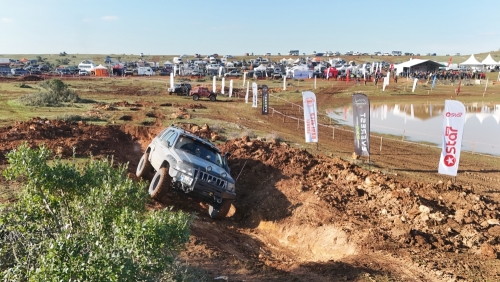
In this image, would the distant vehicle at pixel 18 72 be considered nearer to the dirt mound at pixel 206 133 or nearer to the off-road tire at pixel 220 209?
the dirt mound at pixel 206 133

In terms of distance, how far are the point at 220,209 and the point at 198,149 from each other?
181 centimetres

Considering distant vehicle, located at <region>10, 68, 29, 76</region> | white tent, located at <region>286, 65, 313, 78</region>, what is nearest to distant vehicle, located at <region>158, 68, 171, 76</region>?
distant vehicle, located at <region>10, 68, 29, 76</region>

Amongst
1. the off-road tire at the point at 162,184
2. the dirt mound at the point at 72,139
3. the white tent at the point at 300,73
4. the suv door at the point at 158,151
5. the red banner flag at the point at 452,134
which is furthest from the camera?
the white tent at the point at 300,73

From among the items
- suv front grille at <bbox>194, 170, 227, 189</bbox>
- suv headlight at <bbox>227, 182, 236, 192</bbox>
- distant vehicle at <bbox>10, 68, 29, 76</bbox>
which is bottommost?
suv headlight at <bbox>227, 182, 236, 192</bbox>

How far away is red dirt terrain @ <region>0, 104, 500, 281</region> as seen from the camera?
827 cm

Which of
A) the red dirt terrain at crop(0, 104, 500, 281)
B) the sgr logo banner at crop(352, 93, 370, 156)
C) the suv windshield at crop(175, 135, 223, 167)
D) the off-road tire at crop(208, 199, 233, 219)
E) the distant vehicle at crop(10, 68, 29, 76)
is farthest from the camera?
the distant vehicle at crop(10, 68, 29, 76)

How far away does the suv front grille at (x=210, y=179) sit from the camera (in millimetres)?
10344

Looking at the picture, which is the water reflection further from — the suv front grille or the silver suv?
the suv front grille

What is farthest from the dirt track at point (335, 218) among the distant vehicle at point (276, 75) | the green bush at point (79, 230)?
the distant vehicle at point (276, 75)

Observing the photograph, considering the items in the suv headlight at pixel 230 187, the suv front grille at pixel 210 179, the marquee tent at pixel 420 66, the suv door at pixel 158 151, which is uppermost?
the marquee tent at pixel 420 66

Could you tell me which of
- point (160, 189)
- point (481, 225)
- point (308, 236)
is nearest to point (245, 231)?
point (308, 236)

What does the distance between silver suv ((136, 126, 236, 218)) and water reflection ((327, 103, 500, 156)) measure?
13.9 metres

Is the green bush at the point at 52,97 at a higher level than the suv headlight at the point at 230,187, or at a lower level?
higher

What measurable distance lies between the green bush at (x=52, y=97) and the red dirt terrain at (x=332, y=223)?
13515mm
